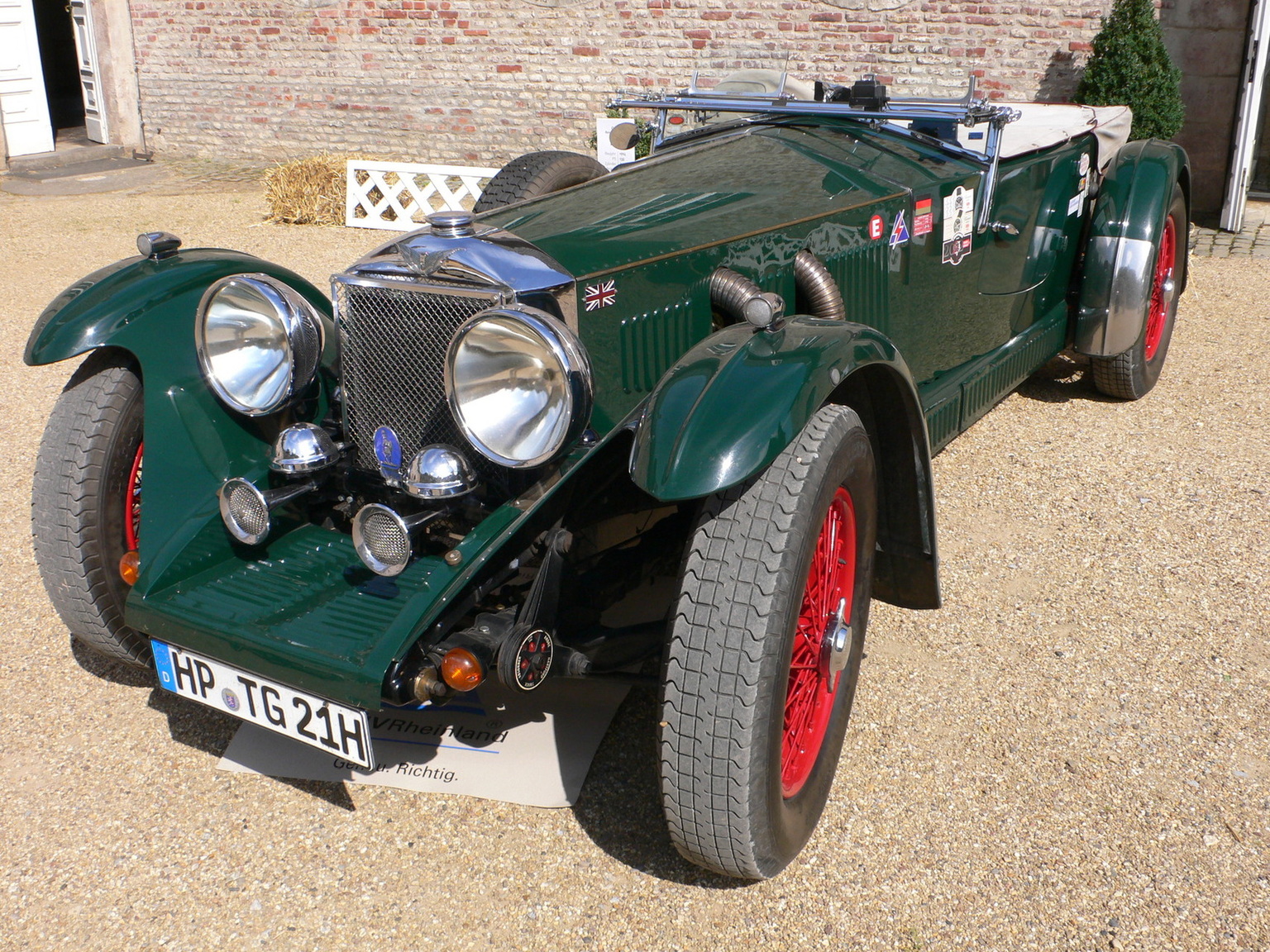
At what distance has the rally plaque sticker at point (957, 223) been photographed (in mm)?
3414

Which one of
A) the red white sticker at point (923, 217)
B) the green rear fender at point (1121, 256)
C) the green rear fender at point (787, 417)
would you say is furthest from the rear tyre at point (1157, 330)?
the green rear fender at point (787, 417)

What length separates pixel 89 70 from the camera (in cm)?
1269

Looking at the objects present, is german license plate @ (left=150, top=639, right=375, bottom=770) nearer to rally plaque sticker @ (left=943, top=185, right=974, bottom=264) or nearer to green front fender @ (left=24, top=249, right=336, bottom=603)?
green front fender @ (left=24, top=249, right=336, bottom=603)

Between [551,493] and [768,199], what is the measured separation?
1.16 m

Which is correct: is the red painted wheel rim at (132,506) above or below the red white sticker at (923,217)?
below

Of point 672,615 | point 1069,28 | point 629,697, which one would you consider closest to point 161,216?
point 1069,28

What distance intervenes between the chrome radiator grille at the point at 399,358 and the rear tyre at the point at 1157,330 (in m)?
3.17

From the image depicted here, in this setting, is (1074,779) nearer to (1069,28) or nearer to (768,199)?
(768,199)

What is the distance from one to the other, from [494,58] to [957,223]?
8.19m

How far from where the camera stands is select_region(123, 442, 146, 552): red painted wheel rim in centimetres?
267

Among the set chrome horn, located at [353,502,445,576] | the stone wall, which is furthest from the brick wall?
chrome horn, located at [353,502,445,576]

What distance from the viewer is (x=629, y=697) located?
278 cm

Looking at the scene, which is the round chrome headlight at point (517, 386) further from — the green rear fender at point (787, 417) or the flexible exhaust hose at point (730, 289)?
the flexible exhaust hose at point (730, 289)

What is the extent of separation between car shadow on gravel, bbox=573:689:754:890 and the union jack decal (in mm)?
876
